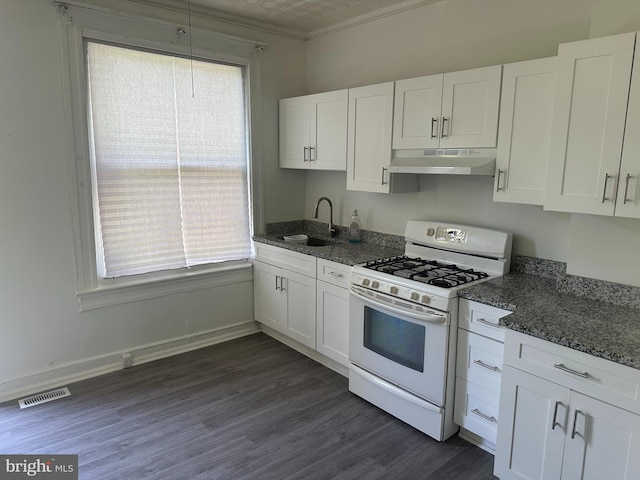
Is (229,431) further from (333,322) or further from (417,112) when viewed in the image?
(417,112)

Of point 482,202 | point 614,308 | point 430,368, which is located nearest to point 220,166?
point 482,202

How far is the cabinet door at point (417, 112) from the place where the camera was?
287cm

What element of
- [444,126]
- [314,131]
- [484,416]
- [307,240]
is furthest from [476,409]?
[314,131]

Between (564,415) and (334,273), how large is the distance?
1.76 meters

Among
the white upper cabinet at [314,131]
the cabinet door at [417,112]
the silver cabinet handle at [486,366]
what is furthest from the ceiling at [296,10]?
the silver cabinet handle at [486,366]

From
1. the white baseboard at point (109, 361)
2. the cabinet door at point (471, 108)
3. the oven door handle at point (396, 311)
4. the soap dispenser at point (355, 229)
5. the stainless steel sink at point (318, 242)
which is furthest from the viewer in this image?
the stainless steel sink at point (318, 242)

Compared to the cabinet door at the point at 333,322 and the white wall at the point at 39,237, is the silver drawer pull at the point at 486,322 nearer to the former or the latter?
the cabinet door at the point at 333,322

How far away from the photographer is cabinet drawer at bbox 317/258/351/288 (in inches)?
126

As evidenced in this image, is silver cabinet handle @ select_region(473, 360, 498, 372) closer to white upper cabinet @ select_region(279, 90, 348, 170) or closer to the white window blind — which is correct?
white upper cabinet @ select_region(279, 90, 348, 170)

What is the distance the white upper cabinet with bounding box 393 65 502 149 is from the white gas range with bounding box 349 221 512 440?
0.62 m

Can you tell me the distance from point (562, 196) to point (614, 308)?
0.64m

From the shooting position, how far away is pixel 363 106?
3.36 m

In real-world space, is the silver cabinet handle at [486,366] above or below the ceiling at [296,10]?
below

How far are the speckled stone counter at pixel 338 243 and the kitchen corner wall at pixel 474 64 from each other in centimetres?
11
